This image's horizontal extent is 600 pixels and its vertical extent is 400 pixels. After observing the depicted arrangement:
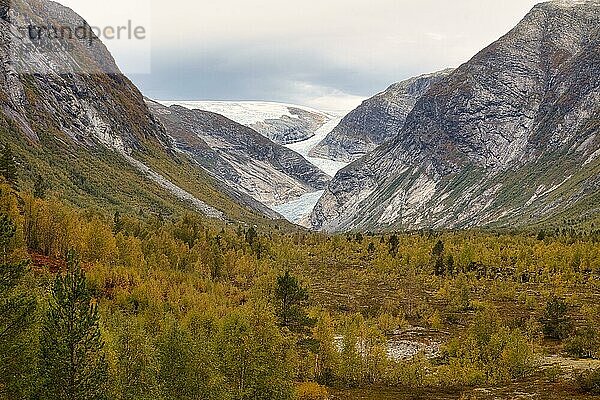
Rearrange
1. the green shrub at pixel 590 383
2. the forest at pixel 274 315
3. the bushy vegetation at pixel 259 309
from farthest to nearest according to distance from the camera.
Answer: the green shrub at pixel 590 383
the forest at pixel 274 315
the bushy vegetation at pixel 259 309

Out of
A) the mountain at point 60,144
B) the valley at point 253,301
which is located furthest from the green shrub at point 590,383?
the mountain at point 60,144

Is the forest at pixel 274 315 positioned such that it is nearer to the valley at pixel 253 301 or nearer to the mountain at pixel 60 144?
the valley at pixel 253 301

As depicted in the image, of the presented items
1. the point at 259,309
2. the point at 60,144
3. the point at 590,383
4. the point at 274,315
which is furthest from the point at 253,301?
the point at 60,144

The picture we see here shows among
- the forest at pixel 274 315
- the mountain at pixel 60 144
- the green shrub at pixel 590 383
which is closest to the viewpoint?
the forest at pixel 274 315

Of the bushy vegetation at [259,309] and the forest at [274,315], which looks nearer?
the bushy vegetation at [259,309]

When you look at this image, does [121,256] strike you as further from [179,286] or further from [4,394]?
[4,394]

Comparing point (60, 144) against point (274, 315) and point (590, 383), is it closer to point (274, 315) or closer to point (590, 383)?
point (274, 315)
